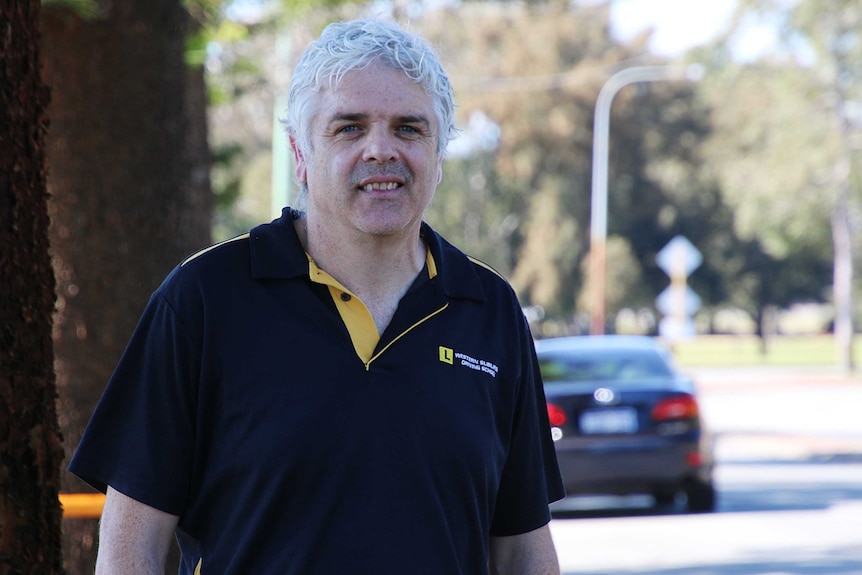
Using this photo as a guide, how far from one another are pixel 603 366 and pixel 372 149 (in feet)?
32.1

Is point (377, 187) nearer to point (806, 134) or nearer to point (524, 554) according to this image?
point (524, 554)

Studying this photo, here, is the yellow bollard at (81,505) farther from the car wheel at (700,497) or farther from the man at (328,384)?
the car wheel at (700,497)

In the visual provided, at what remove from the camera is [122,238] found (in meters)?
6.39

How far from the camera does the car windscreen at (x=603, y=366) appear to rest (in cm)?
1205

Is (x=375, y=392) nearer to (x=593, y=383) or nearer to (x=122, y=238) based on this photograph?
(x=122, y=238)

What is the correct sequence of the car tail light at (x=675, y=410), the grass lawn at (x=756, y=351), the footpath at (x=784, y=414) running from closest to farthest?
the car tail light at (x=675, y=410)
the footpath at (x=784, y=414)
the grass lawn at (x=756, y=351)

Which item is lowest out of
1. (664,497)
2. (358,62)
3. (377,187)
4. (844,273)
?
(664,497)

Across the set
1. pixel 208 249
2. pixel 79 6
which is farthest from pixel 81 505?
pixel 208 249

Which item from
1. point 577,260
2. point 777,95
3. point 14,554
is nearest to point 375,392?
point 14,554

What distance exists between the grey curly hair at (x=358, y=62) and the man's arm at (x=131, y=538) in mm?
762

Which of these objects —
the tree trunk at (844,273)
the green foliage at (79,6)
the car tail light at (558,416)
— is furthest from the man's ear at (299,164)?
the tree trunk at (844,273)

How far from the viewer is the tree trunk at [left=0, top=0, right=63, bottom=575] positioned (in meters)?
2.94

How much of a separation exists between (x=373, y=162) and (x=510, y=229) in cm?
5332

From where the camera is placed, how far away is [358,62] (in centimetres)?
260
